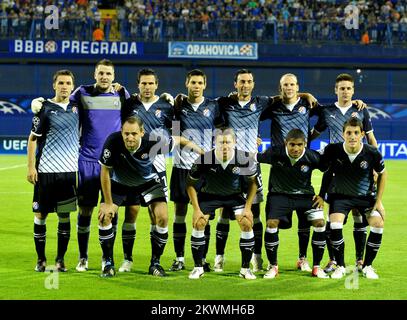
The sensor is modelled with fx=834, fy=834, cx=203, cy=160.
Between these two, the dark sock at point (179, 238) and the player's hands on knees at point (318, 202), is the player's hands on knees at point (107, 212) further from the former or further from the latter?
the player's hands on knees at point (318, 202)

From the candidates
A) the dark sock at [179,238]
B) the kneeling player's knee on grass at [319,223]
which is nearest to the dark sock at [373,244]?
the kneeling player's knee on grass at [319,223]

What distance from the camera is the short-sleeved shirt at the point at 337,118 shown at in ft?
31.1

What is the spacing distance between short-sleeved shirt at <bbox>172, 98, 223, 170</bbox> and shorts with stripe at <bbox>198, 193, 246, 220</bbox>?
67 cm

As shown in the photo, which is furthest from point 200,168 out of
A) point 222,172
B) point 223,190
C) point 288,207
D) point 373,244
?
point 373,244

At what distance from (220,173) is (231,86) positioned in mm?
29189

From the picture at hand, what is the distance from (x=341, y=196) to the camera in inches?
349

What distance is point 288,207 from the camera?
8836mm

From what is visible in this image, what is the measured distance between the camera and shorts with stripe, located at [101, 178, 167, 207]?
348 inches

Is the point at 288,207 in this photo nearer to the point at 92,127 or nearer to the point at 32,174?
the point at 92,127

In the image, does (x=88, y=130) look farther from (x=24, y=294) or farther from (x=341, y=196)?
(x=341, y=196)

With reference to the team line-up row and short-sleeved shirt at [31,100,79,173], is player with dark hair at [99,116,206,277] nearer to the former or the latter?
the team line-up row

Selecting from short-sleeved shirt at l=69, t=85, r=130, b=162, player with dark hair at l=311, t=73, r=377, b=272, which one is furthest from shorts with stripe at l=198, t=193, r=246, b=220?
short-sleeved shirt at l=69, t=85, r=130, b=162

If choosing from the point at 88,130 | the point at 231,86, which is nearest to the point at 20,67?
the point at 231,86

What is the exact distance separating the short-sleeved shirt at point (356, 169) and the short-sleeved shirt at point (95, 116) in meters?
2.42
